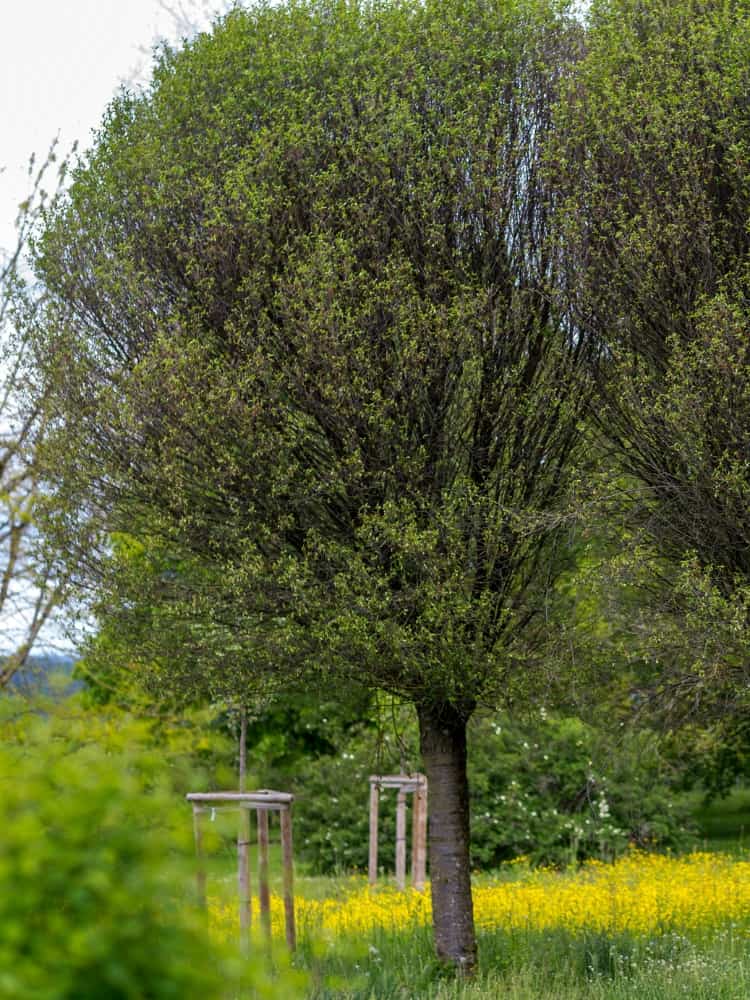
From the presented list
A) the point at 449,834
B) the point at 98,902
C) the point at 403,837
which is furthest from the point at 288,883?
the point at 403,837

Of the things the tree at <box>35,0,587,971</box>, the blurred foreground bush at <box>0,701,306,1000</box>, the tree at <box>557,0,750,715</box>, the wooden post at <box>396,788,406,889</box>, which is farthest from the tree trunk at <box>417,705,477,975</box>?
the blurred foreground bush at <box>0,701,306,1000</box>

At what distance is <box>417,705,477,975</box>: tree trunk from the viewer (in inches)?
376

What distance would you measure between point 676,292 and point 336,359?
2619mm

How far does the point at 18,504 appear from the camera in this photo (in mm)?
11578

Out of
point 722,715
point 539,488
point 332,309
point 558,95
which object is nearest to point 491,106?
point 558,95

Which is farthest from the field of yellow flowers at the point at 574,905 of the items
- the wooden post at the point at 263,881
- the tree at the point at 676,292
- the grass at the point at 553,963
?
the tree at the point at 676,292

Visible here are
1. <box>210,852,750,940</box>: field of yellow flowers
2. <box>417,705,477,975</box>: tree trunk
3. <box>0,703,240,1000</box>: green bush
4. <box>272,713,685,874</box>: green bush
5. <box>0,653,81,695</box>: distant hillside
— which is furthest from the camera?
<box>272,713,685,874</box>: green bush

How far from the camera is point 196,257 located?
9000 millimetres

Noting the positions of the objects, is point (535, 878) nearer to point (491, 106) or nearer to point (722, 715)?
point (722, 715)

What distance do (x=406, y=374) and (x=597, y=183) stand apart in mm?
2100

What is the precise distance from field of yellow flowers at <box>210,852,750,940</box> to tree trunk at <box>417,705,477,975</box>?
1017 mm

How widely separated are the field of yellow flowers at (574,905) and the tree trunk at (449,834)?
1.02 metres

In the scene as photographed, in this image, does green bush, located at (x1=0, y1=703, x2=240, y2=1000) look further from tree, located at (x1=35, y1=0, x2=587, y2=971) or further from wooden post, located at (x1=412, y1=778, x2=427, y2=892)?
wooden post, located at (x1=412, y1=778, x2=427, y2=892)

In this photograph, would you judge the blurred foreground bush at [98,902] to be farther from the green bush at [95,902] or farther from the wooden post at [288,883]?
the wooden post at [288,883]
